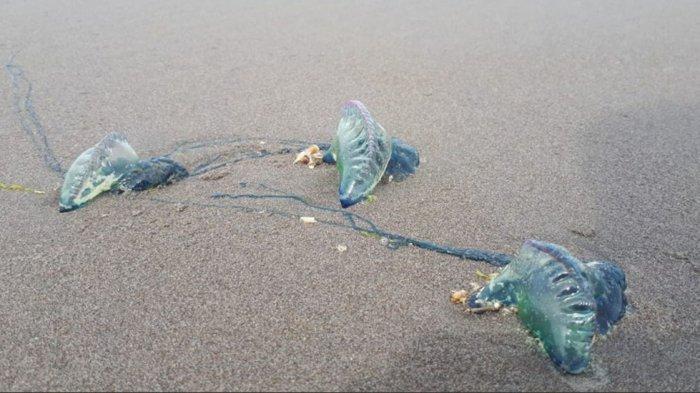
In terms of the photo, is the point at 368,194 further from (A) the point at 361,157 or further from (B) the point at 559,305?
(B) the point at 559,305

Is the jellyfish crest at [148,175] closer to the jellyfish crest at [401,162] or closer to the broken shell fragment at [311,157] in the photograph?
the broken shell fragment at [311,157]

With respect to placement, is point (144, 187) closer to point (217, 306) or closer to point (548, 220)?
point (217, 306)

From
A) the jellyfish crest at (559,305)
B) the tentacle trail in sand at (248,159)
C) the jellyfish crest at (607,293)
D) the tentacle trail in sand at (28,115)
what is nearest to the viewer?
the jellyfish crest at (559,305)

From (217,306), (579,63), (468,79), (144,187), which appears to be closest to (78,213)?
(144,187)

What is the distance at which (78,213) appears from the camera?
229cm

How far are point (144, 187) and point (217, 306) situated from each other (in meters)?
0.80

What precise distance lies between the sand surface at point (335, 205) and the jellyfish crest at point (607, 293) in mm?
60

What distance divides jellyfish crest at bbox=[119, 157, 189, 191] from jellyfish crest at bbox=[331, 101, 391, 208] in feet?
2.11

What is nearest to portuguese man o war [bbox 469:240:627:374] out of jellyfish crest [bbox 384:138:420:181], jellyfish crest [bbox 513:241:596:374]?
jellyfish crest [bbox 513:241:596:374]

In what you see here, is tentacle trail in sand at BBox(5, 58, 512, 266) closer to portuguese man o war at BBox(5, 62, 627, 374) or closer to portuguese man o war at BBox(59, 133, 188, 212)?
portuguese man o war at BBox(5, 62, 627, 374)

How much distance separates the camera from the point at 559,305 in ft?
5.17

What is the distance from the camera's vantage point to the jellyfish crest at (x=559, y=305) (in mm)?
1551

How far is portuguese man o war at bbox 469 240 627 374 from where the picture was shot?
1.55 m

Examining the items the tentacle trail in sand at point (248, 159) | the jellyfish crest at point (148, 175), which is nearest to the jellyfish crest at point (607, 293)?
the tentacle trail in sand at point (248, 159)
